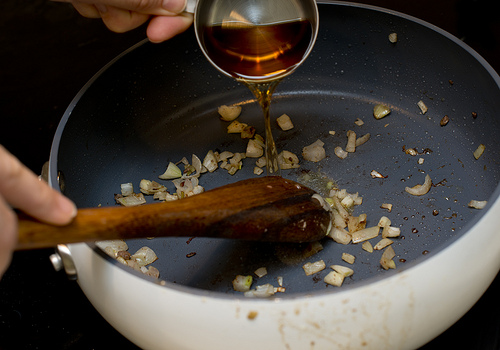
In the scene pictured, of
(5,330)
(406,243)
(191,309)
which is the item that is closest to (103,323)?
(5,330)

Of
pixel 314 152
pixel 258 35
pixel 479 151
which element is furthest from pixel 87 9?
pixel 479 151

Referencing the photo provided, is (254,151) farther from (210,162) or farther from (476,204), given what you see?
(476,204)

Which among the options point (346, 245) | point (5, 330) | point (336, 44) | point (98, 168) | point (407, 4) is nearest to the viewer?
point (5, 330)

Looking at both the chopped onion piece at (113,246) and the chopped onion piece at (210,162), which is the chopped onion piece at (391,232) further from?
the chopped onion piece at (113,246)

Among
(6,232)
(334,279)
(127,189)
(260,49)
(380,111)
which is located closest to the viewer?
(6,232)

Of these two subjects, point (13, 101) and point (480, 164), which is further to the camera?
point (13, 101)

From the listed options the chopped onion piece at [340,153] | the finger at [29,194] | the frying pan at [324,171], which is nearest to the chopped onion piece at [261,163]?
the frying pan at [324,171]

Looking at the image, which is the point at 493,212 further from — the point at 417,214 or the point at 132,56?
the point at 132,56
